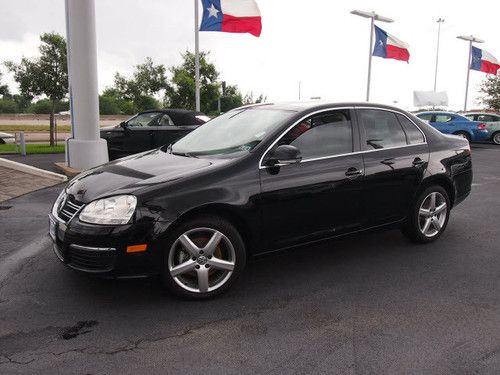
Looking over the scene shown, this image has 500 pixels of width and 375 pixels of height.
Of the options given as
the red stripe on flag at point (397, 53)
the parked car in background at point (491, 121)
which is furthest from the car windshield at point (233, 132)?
the red stripe on flag at point (397, 53)

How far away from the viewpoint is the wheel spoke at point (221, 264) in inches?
146

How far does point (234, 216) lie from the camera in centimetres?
381

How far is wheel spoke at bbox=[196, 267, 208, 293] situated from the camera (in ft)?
12.1

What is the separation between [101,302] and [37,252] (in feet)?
5.29

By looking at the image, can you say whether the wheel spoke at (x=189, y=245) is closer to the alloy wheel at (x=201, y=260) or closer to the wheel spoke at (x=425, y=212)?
the alloy wheel at (x=201, y=260)

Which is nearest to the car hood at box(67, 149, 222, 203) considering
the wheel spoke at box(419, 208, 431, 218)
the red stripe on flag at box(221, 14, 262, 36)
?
the wheel spoke at box(419, 208, 431, 218)

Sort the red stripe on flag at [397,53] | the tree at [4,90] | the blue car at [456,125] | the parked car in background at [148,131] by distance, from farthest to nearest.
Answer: the red stripe on flag at [397,53] < the blue car at [456,125] < the tree at [4,90] < the parked car in background at [148,131]

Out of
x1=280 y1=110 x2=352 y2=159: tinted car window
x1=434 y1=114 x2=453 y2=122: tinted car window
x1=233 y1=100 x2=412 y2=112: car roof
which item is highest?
x1=233 y1=100 x2=412 y2=112: car roof

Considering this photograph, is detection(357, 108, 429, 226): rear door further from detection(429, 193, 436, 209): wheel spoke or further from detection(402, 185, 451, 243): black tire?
detection(429, 193, 436, 209): wheel spoke

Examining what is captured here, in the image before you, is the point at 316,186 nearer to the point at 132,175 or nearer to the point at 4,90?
the point at 132,175

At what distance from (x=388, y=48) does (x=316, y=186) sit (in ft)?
75.5

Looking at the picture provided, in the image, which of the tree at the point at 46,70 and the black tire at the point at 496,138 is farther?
the black tire at the point at 496,138

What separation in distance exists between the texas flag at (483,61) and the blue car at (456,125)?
1397cm

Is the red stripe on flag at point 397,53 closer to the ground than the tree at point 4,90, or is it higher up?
higher up
